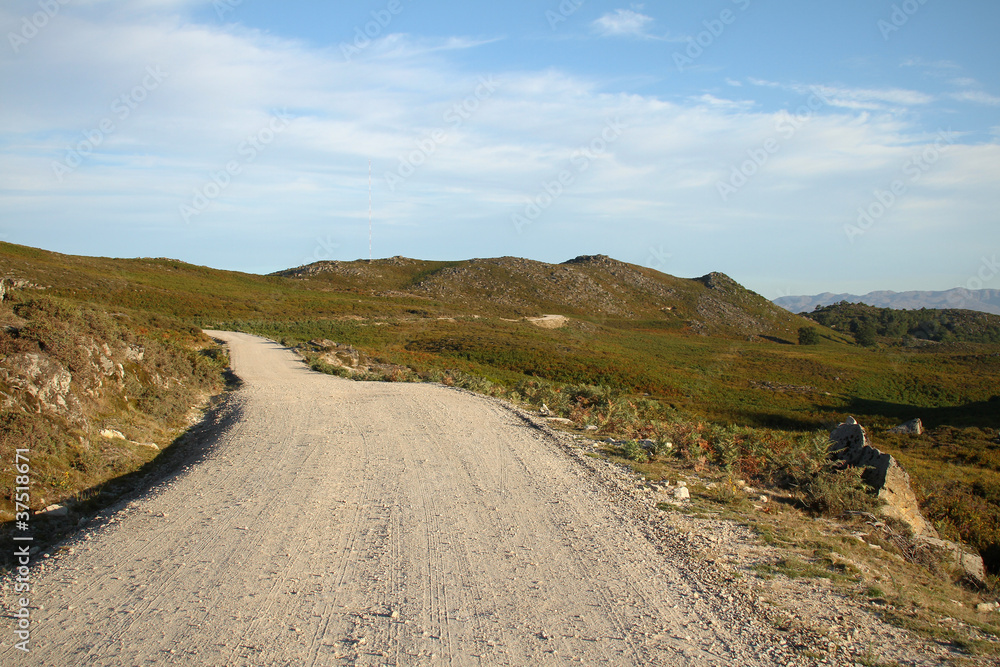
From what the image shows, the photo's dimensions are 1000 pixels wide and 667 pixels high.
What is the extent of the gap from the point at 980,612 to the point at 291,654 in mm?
6665

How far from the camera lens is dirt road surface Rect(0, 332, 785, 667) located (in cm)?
414

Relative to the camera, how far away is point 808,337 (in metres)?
102

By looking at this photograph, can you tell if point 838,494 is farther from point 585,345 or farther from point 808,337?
point 808,337

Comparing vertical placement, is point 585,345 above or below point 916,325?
below

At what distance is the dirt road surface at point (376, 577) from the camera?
4137 millimetres

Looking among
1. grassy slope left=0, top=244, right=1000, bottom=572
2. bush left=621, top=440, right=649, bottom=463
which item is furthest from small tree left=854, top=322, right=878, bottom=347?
bush left=621, top=440, right=649, bottom=463

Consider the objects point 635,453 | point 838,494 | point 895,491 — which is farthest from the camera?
point 635,453

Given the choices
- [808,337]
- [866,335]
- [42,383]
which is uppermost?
[866,335]

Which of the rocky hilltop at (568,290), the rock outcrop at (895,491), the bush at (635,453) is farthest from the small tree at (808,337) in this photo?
the bush at (635,453)

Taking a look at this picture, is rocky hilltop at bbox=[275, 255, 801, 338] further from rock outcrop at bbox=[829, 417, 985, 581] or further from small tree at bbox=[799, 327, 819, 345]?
rock outcrop at bbox=[829, 417, 985, 581]

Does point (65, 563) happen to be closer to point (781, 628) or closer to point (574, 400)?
point (781, 628)

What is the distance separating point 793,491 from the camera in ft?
29.1

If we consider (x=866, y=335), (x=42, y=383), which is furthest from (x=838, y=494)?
(x=866, y=335)

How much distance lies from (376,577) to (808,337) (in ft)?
370
